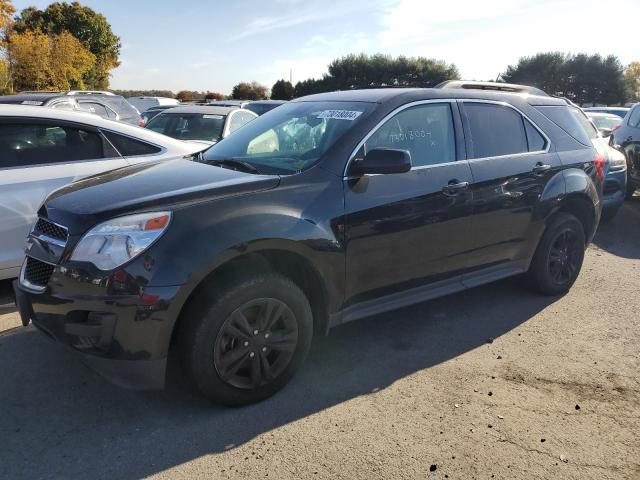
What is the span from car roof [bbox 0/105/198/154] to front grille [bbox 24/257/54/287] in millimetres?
2030

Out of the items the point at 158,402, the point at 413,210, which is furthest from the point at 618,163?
the point at 158,402

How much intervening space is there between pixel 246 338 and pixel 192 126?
6.42m

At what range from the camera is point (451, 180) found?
389 centimetres

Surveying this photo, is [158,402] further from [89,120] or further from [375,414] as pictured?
[89,120]

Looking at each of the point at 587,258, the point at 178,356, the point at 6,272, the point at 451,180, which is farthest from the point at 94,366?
the point at 587,258

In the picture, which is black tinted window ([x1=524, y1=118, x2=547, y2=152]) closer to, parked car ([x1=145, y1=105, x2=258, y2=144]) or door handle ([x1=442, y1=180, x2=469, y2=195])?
door handle ([x1=442, y1=180, x2=469, y2=195])

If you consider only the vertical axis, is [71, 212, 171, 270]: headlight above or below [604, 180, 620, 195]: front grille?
above

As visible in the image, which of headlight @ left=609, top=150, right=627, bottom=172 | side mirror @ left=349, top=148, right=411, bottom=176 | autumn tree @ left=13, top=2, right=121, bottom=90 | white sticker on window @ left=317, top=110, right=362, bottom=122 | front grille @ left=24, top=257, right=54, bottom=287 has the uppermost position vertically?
autumn tree @ left=13, top=2, right=121, bottom=90

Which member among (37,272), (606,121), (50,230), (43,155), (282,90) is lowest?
(37,272)

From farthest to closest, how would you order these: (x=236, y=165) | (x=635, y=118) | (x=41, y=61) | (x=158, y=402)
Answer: (x=41, y=61) → (x=635, y=118) → (x=236, y=165) → (x=158, y=402)

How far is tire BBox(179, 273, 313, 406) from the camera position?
2.83 metres

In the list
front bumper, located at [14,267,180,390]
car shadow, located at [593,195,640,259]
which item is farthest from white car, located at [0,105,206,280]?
car shadow, located at [593,195,640,259]

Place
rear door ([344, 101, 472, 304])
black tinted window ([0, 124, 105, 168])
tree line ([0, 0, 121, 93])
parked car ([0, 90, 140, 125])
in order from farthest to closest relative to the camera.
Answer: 1. tree line ([0, 0, 121, 93])
2. parked car ([0, 90, 140, 125])
3. black tinted window ([0, 124, 105, 168])
4. rear door ([344, 101, 472, 304])

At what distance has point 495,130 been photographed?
434 cm
